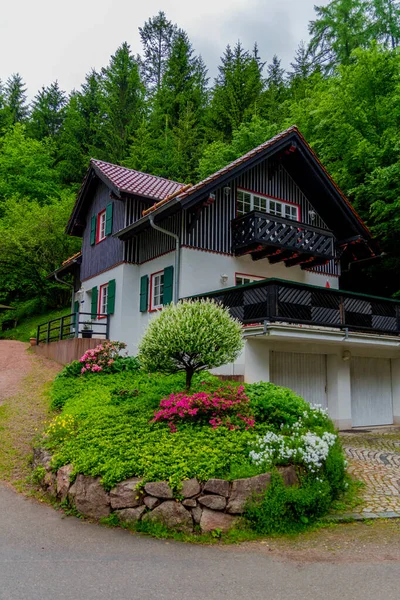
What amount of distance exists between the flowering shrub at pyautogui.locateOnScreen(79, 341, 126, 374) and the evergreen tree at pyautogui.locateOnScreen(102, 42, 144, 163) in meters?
22.5

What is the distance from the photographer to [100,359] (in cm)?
1284

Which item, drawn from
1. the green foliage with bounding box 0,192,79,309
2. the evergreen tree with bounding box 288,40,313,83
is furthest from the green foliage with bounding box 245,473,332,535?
the evergreen tree with bounding box 288,40,313,83

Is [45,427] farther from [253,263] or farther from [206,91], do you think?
[206,91]

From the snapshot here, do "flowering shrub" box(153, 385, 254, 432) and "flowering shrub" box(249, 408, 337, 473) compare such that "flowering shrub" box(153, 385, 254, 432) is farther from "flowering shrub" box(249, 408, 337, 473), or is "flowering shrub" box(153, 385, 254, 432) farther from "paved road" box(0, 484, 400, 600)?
"paved road" box(0, 484, 400, 600)

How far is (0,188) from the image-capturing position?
3131cm

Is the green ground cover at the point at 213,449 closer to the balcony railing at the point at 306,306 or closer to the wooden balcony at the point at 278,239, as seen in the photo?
the balcony railing at the point at 306,306

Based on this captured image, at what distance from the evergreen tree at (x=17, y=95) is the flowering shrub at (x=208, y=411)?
43.2 metres

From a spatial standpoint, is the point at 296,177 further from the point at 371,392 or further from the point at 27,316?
the point at 27,316

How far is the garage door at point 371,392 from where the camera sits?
48.4 feet

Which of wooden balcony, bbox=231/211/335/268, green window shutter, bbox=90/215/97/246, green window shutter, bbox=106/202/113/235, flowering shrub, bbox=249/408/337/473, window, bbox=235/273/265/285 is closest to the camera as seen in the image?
flowering shrub, bbox=249/408/337/473

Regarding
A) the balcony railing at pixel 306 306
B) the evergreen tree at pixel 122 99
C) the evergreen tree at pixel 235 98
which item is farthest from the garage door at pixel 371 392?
the evergreen tree at pixel 122 99

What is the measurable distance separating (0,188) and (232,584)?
32.1 metres

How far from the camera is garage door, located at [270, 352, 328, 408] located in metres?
12.9

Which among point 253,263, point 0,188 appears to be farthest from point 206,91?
point 253,263
